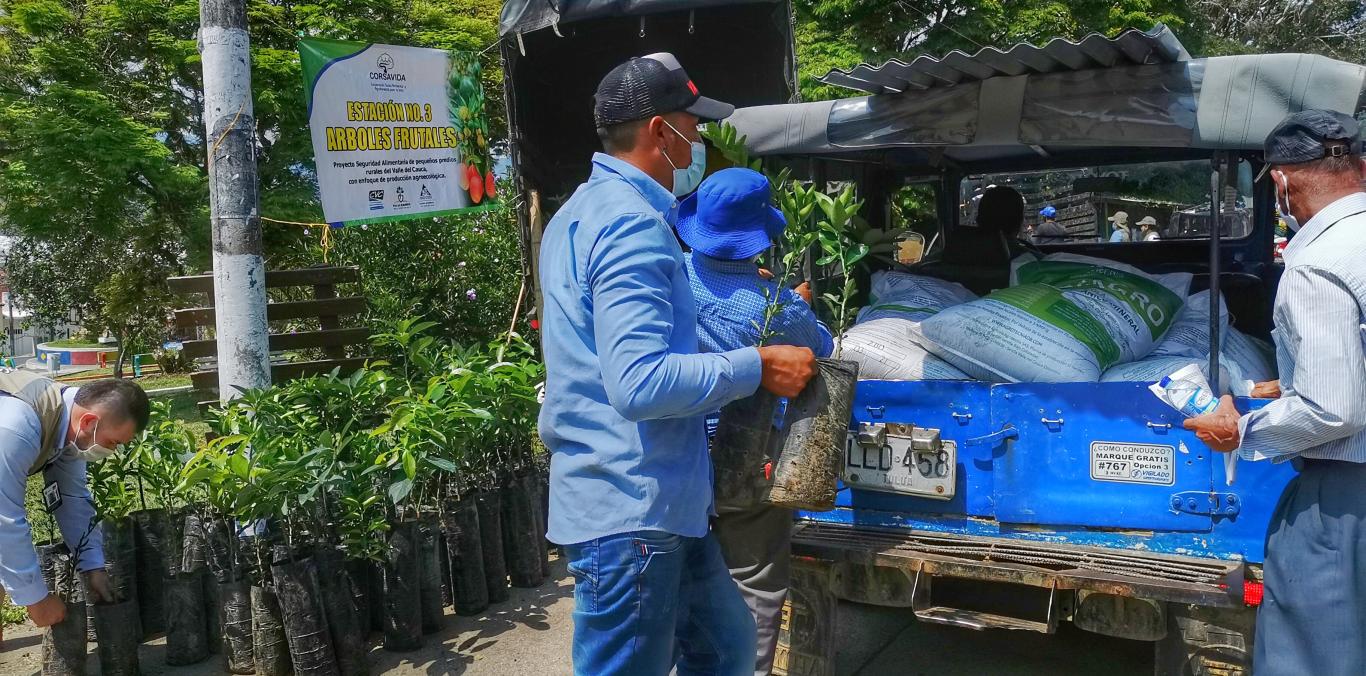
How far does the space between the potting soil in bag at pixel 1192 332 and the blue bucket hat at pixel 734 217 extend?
1704 mm

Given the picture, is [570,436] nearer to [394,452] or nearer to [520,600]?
[394,452]

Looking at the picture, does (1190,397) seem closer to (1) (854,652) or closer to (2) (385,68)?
(1) (854,652)

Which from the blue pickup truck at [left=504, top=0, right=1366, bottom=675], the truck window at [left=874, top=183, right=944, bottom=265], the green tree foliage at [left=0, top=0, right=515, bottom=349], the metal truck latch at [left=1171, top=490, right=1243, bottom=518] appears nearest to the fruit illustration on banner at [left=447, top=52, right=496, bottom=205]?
the truck window at [left=874, top=183, right=944, bottom=265]

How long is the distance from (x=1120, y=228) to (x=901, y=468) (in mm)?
2273

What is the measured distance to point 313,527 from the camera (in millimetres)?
3936

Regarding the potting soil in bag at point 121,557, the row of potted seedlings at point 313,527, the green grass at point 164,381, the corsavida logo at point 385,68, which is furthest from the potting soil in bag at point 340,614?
the green grass at point 164,381

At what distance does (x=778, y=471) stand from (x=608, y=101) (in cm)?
108

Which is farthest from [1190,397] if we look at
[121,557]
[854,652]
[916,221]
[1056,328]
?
[121,557]

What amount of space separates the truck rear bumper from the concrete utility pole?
264 centimetres

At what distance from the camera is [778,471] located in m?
2.66

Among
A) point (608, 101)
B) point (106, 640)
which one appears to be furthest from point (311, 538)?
point (608, 101)

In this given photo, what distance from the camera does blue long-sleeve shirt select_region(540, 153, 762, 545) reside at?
1.91m

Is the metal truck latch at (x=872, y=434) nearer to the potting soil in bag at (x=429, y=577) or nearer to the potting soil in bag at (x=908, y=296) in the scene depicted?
the potting soil in bag at (x=908, y=296)

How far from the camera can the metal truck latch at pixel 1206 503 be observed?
119 inches
